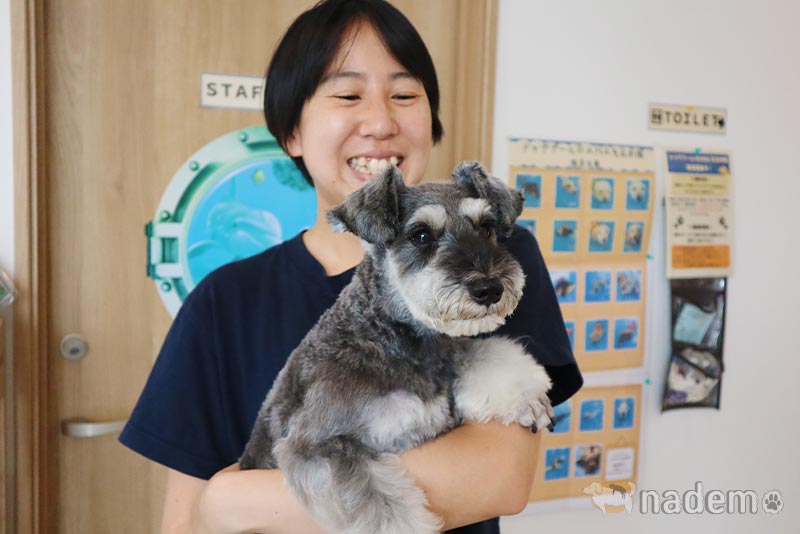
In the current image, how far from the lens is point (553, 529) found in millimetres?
2707

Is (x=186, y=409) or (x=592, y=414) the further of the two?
(x=592, y=414)

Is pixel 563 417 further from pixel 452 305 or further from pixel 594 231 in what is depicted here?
pixel 452 305

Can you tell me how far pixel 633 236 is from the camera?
273 cm

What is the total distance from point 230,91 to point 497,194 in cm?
144

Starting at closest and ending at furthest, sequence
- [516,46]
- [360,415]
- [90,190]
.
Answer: [360,415] < [90,190] < [516,46]

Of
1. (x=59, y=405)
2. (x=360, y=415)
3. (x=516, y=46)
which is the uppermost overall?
(x=516, y=46)

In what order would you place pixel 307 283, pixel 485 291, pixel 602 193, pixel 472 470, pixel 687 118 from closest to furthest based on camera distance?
1. pixel 485 291
2. pixel 472 470
3. pixel 307 283
4. pixel 602 193
5. pixel 687 118

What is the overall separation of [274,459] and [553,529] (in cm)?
196

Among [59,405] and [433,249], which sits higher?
[433,249]

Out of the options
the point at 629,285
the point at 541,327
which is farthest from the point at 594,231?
the point at 541,327

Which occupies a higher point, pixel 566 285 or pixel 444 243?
pixel 444 243

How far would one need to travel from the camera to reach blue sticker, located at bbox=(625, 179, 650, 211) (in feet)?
8.87

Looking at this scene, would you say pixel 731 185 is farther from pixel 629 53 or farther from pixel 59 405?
pixel 59 405

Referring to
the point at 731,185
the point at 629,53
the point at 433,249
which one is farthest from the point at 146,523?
the point at 731,185
